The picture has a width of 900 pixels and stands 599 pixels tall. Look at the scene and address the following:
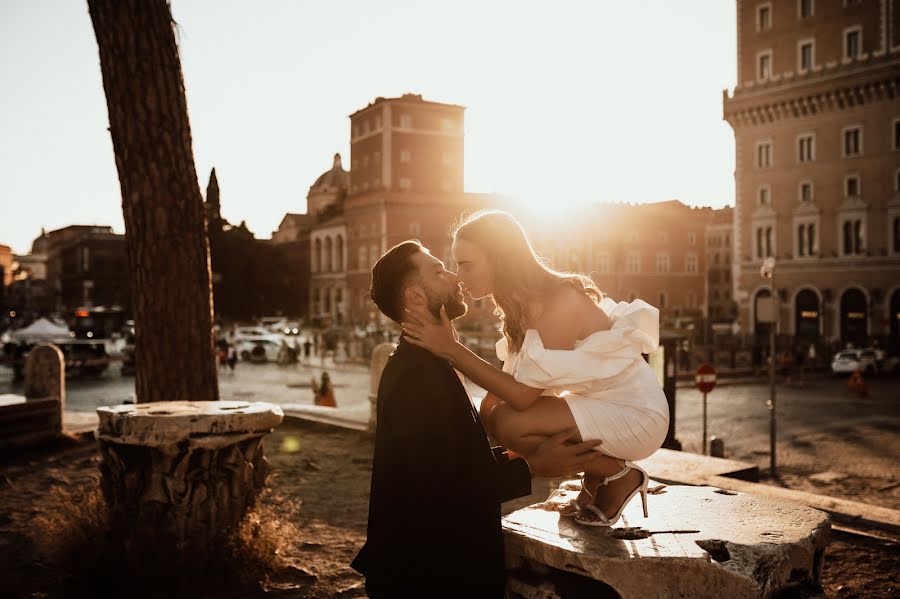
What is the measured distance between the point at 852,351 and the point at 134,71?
29.8 meters

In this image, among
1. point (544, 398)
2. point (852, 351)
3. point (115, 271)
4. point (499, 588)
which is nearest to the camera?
point (499, 588)

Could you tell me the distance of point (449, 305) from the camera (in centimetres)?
283

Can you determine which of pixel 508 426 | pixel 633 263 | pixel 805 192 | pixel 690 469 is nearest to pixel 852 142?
pixel 805 192

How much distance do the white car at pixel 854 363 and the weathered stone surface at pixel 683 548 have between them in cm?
2925

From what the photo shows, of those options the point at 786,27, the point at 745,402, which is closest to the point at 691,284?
the point at 786,27

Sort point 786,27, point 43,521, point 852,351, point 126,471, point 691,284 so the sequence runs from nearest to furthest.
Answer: point 126,471 < point 43,521 < point 852,351 < point 786,27 < point 691,284

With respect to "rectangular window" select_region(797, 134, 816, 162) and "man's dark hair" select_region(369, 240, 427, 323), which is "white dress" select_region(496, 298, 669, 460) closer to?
"man's dark hair" select_region(369, 240, 427, 323)

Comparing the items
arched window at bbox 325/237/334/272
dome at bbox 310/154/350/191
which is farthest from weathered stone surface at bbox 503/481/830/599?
dome at bbox 310/154/350/191

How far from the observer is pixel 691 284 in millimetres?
73625

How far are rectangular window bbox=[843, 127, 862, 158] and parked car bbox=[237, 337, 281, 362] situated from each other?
32.7 metres

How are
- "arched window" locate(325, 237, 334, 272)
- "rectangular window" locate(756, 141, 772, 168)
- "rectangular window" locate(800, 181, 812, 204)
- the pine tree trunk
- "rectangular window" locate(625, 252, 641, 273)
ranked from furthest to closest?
"arched window" locate(325, 237, 334, 272) → "rectangular window" locate(625, 252, 641, 273) → "rectangular window" locate(756, 141, 772, 168) → "rectangular window" locate(800, 181, 812, 204) → the pine tree trunk

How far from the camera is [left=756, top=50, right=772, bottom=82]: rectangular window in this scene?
4678 centimetres

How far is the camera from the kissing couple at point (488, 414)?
264cm

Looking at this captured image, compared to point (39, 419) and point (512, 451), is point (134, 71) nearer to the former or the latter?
point (39, 419)
